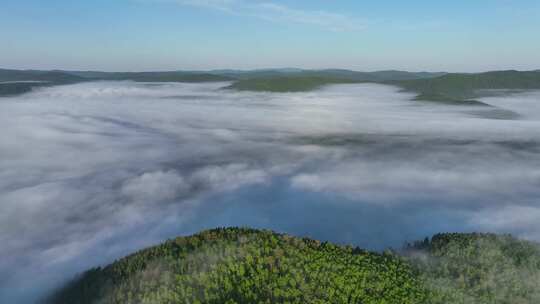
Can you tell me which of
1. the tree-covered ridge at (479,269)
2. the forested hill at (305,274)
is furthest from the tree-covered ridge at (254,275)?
the tree-covered ridge at (479,269)

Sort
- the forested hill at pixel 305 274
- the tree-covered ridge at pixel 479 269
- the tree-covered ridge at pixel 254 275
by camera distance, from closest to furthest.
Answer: the tree-covered ridge at pixel 254 275 → the forested hill at pixel 305 274 → the tree-covered ridge at pixel 479 269

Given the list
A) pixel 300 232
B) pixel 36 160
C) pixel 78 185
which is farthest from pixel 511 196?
pixel 36 160

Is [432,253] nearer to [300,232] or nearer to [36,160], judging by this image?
[300,232]

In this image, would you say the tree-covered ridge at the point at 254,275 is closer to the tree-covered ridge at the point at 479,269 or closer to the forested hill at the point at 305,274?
the forested hill at the point at 305,274

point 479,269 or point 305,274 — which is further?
point 479,269

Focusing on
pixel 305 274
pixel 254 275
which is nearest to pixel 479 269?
pixel 305 274

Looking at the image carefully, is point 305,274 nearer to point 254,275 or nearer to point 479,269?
point 254,275
